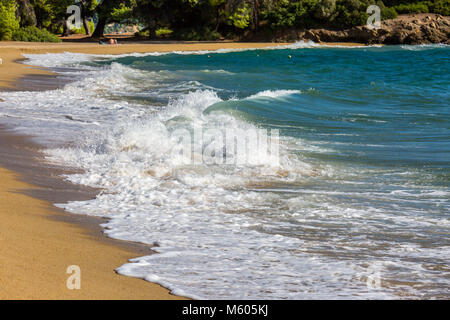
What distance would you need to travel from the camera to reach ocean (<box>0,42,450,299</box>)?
4.68 m

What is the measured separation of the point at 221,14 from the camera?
5334cm

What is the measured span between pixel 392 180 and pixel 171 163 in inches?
127

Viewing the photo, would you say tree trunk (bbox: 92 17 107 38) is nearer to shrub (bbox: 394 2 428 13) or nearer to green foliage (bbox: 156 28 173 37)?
green foliage (bbox: 156 28 173 37)

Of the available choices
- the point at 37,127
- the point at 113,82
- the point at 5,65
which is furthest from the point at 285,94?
the point at 5,65

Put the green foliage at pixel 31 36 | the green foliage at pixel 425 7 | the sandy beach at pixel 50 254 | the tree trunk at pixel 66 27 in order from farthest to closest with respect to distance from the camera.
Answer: the tree trunk at pixel 66 27 → the green foliage at pixel 425 7 → the green foliage at pixel 31 36 → the sandy beach at pixel 50 254

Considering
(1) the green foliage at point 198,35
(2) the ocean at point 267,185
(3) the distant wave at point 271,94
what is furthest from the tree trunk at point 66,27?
(3) the distant wave at point 271,94

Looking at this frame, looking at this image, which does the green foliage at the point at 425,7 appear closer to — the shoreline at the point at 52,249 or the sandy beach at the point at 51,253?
the shoreline at the point at 52,249

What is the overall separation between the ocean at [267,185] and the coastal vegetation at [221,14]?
1369 inches

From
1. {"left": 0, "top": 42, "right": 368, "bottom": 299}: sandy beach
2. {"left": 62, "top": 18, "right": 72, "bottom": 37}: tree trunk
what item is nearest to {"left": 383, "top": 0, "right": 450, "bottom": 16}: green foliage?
{"left": 62, "top": 18, "right": 72, "bottom": 37}: tree trunk

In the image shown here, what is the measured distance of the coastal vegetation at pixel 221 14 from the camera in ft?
170

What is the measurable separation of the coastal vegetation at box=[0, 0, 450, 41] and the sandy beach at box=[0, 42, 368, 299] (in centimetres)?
4625

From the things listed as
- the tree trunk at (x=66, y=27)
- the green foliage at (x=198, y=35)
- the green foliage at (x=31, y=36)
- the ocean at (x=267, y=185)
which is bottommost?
the ocean at (x=267, y=185)
